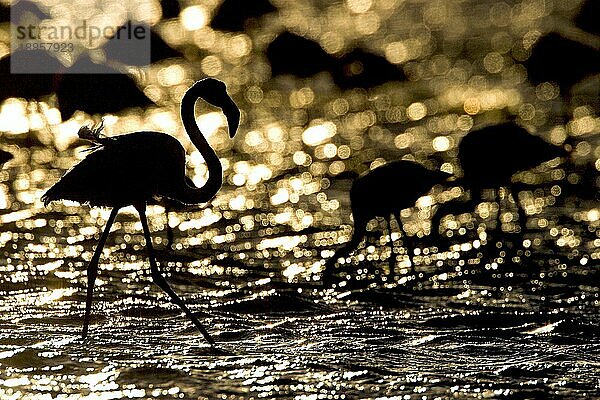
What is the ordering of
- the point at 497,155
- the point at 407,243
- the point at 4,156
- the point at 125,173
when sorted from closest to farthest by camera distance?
the point at 125,173 < the point at 407,243 < the point at 497,155 < the point at 4,156

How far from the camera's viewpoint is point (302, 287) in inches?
404

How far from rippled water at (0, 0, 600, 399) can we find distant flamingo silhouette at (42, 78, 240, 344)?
1.88ft

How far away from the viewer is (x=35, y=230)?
12.2m

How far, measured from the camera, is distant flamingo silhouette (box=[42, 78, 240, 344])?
8703 mm

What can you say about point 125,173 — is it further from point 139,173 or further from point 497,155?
point 497,155

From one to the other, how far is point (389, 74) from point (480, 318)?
47.3ft

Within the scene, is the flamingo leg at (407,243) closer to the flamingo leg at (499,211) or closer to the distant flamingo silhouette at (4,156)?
the flamingo leg at (499,211)

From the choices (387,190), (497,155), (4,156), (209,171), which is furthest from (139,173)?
(4,156)

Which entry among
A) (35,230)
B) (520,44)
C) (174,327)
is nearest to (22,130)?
(35,230)

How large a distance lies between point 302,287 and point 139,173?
2000mm

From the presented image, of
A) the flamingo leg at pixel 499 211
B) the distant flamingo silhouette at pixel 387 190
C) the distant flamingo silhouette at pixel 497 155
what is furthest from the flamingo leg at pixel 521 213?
the distant flamingo silhouette at pixel 387 190

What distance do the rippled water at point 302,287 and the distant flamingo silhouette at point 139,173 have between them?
0.57m

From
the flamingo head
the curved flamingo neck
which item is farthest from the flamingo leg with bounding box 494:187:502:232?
the flamingo head

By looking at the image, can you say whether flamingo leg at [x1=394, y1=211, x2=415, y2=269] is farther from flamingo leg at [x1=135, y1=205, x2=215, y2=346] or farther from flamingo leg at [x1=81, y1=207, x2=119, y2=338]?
flamingo leg at [x1=81, y1=207, x2=119, y2=338]
